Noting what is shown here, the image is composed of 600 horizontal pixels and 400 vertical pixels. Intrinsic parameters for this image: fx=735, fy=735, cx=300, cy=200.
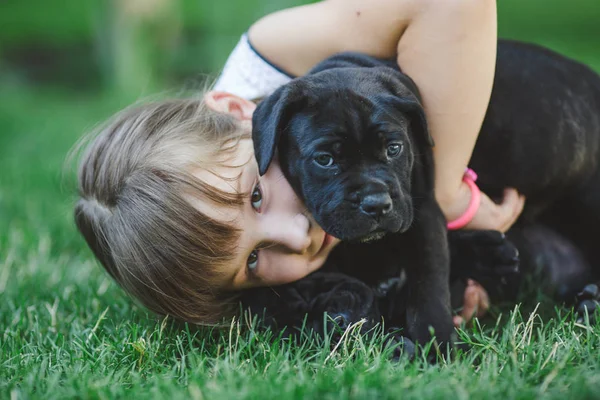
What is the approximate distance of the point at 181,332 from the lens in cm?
260

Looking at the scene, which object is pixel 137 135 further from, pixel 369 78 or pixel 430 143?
pixel 430 143

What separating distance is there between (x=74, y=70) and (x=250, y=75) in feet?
39.6

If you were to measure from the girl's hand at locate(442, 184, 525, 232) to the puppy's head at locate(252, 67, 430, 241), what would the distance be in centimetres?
40

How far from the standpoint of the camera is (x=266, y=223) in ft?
8.43

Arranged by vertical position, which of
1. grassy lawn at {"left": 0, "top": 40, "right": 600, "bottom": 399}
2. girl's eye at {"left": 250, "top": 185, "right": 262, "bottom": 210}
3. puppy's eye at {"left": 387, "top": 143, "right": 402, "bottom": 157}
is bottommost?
grassy lawn at {"left": 0, "top": 40, "right": 600, "bottom": 399}

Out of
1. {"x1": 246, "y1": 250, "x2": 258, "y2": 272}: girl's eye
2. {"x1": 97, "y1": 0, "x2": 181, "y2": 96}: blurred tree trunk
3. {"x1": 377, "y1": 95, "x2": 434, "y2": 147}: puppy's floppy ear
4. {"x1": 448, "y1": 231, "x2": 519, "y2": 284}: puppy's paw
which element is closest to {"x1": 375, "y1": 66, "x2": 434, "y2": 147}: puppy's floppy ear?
{"x1": 377, "y1": 95, "x2": 434, "y2": 147}: puppy's floppy ear

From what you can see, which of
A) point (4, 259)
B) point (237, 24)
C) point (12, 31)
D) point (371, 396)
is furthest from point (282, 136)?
point (12, 31)

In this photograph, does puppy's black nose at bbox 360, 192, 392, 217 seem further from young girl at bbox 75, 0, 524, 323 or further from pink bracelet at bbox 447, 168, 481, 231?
pink bracelet at bbox 447, 168, 481, 231

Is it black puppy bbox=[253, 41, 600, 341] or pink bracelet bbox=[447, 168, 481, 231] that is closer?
black puppy bbox=[253, 41, 600, 341]

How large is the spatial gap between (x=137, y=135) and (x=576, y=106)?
174cm

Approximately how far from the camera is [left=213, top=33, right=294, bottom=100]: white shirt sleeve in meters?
3.13

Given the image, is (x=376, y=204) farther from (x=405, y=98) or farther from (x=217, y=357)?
(x=217, y=357)

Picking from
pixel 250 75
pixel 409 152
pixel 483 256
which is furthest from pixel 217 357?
pixel 250 75

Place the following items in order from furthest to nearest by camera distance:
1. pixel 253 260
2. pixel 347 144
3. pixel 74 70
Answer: pixel 74 70, pixel 253 260, pixel 347 144
